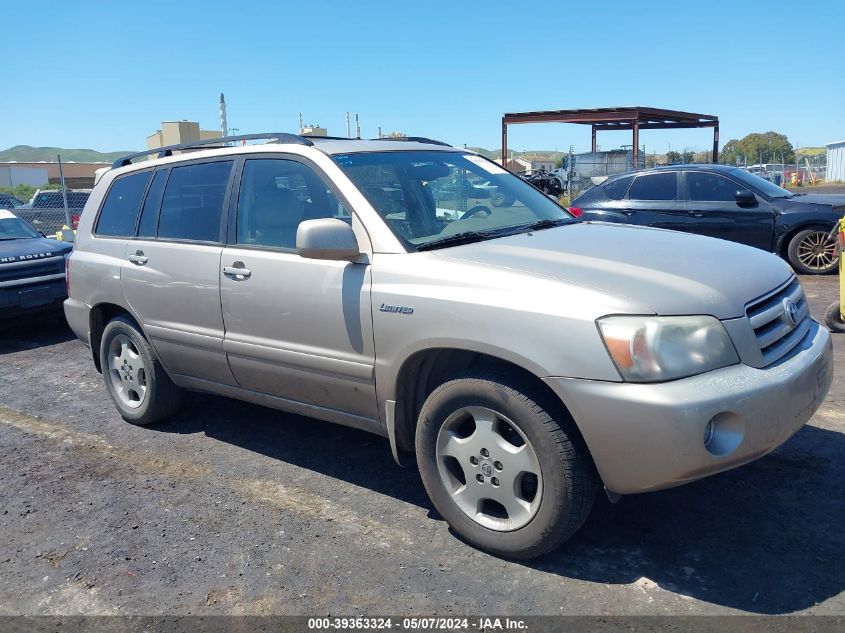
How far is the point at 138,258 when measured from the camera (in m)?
4.79

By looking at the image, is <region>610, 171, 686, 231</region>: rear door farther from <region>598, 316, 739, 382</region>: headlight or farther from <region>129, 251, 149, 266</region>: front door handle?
<region>598, 316, 739, 382</region>: headlight

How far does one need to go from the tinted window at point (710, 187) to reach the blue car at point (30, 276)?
8.11 m

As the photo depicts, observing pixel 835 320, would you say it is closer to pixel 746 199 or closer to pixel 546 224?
pixel 746 199

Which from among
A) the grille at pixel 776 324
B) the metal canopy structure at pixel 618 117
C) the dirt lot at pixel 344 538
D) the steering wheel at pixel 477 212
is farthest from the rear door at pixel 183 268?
the metal canopy structure at pixel 618 117

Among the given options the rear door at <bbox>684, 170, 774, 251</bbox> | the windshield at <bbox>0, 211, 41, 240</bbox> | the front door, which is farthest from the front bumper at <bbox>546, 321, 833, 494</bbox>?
the windshield at <bbox>0, 211, 41, 240</bbox>

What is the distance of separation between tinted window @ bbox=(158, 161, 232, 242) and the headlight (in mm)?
2517

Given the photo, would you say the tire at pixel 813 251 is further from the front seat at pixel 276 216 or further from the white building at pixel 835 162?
the white building at pixel 835 162

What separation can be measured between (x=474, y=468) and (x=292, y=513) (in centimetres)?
109

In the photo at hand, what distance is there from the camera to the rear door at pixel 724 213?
32.6 feet

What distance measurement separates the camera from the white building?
44.7 metres

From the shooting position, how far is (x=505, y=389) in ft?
9.98

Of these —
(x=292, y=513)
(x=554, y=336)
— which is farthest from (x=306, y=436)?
(x=554, y=336)

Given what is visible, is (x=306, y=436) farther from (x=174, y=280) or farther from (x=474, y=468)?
(x=474, y=468)

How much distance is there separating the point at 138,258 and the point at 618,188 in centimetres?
761
